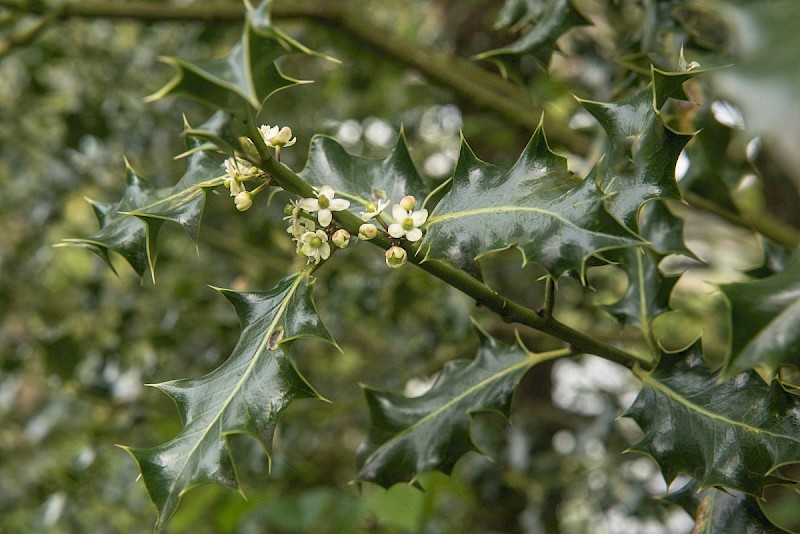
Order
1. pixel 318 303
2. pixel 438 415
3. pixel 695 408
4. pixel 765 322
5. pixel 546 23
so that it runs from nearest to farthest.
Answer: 1. pixel 765 322
2. pixel 695 408
3. pixel 438 415
4. pixel 546 23
5. pixel 318 303

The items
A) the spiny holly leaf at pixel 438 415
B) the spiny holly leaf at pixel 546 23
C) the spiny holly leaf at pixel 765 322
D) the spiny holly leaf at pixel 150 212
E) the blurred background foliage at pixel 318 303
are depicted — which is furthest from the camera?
the blurred background foliage at pixel 318 303

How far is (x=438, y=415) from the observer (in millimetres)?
904

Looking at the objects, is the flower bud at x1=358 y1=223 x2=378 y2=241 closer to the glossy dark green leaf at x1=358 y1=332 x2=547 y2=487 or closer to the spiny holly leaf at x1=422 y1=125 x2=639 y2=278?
the spiny holly leaf at x1=422 y1=125 x2=639 y2=278

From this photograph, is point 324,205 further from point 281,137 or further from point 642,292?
point 642,292

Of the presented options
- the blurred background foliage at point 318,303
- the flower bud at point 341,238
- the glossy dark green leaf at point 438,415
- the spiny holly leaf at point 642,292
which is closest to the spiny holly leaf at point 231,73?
the flower bud at point 341,238

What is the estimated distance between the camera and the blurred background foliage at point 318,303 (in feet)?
5.81

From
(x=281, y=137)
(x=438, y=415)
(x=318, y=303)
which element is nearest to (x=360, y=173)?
(x=281, y=137)

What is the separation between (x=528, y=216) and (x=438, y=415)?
0.32 meters

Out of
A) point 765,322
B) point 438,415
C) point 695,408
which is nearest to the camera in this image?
point 765,322

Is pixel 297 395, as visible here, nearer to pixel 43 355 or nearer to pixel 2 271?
pixel 43 355

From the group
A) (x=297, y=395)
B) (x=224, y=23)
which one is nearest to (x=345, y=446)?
(x=224, y=23)

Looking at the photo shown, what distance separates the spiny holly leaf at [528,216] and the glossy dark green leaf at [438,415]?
0.80ft

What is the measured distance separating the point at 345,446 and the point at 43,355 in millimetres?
1122

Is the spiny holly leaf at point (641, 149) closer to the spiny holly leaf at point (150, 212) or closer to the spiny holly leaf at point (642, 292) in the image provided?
the spiny holly leaf at point (642, 292)
